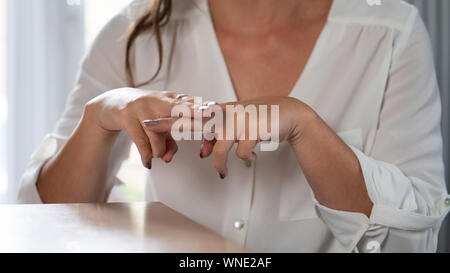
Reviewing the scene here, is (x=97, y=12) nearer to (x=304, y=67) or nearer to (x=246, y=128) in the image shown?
(x=304, y=67)

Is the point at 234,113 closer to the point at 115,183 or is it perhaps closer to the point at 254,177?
the point at 254,177

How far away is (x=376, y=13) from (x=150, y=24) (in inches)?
16.8

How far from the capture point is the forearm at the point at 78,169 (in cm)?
83

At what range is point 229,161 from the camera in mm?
957

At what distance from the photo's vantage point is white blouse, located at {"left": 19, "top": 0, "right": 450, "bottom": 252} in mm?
904

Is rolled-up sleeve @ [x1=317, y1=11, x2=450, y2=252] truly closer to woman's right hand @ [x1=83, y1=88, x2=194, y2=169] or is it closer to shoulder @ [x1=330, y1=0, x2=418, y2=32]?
shoulder @ [x1=330, y1=0, x2=418, y2=32]

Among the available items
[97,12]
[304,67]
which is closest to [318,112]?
[304,67]

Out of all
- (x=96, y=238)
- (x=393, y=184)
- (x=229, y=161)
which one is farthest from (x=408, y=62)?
(x=96, y=238)

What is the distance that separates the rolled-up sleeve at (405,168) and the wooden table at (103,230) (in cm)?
36

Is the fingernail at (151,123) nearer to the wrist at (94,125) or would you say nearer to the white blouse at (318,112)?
the wrist at (94,125)

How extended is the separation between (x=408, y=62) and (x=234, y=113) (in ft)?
1.44

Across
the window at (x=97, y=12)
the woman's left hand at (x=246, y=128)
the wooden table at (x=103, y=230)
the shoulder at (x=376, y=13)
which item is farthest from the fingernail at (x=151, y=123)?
the window at (x=97, y=12)
